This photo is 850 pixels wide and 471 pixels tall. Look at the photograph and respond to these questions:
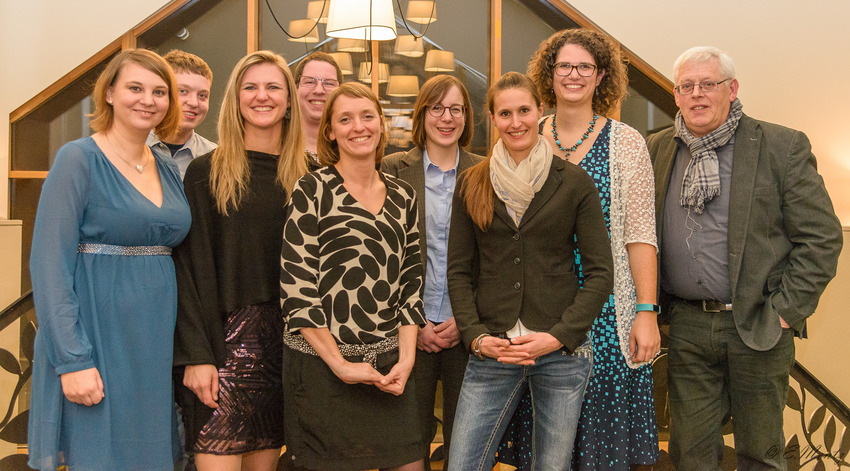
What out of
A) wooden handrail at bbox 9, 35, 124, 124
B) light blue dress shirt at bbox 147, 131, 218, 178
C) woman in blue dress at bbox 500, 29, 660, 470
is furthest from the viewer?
wooden handrail at bbox 9, 35, 124, 124

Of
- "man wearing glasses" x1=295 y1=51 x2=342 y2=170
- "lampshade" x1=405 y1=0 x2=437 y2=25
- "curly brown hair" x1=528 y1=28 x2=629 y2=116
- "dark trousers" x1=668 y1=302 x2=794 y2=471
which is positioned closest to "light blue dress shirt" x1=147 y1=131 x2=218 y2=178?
"man wearing glasses" x1=295 y1=51 x2=342 y2=170

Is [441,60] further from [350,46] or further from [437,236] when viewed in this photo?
[437,236]

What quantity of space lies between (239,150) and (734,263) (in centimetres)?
184

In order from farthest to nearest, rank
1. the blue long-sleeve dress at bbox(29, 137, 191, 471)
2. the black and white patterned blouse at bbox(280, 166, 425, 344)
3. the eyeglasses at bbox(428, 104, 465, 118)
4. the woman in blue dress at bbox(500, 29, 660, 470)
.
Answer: the eyeglasses at bbox(428, 104, 465, 118)
the woman in blue dress at bbox(500, 29, 660, 470)
the black and white patterned blouse at bbox(280, 166, 425, 344)
the blue long-sleeve dress at bbox(29, 137, 191, 471)

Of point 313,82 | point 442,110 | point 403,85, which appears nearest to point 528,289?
point 442,110

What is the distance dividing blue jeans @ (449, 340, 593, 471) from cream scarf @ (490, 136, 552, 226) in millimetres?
502

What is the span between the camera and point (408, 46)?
20.9 ft

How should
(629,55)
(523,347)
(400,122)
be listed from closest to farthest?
(523,347) → (629,55) → (400,122)

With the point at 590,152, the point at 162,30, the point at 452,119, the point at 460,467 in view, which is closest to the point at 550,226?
the point at 590,152

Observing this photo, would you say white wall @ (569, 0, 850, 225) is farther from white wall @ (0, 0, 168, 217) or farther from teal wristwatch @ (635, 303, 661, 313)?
white wall @ (0, 0, 168, 217)

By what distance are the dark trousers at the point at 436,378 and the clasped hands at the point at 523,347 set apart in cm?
39

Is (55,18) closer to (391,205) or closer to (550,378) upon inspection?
(391,205)

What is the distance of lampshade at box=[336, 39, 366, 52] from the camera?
20.8 feet

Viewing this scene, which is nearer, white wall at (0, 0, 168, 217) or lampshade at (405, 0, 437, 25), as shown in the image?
white wall at (0, 0, 168, 217)
